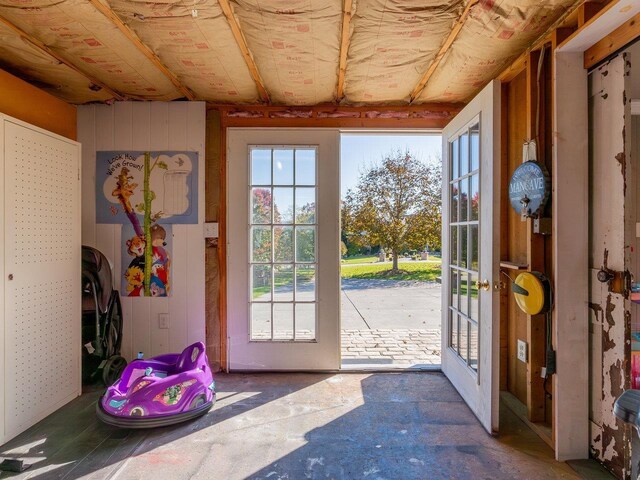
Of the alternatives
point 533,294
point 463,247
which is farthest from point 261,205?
point 533,294

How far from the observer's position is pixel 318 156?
3.11m

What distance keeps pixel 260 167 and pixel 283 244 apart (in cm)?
71

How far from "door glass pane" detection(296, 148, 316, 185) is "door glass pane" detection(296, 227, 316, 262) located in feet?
1.39

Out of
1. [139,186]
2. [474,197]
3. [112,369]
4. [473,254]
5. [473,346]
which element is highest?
[139,186]

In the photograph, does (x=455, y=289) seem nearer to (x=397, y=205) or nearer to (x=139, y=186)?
(x=139, y=186)

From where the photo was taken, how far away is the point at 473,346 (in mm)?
2494

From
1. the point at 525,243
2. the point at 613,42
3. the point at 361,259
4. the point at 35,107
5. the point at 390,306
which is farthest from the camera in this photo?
the point at 361,259

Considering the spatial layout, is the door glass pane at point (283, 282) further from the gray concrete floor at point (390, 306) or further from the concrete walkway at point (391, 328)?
the gray concrete floor at point (390, 306)

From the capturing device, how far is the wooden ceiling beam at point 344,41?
1.77 meters

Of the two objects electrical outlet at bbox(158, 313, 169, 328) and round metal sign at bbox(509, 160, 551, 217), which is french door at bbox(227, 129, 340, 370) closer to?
electrical outlet at bbox(158, 313, 169, 328)

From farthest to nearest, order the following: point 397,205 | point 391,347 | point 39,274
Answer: point 397,205, point 391,347, point 39,274

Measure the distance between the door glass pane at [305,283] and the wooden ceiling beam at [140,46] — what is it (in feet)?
5.62

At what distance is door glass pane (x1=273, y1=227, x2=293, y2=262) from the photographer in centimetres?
314

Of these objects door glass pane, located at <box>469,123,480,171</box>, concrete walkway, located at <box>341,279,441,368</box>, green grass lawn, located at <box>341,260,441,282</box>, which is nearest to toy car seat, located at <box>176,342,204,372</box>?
concrete walkway, located at <box>341,279,441,368</box>
